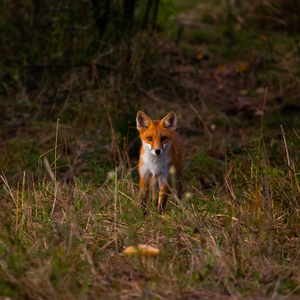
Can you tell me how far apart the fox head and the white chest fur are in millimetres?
65

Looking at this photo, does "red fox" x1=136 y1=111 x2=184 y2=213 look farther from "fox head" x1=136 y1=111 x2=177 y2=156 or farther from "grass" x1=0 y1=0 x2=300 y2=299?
"grass" x1=0 y1=0 x2=300 y2=299

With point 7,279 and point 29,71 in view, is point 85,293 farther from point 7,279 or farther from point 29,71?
point 29,71

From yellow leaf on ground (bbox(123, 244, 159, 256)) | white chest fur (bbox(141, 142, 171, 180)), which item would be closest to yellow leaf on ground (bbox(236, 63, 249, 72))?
white chest fur (bbox(141, 142, 171, 180))

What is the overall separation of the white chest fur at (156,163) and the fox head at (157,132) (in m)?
0.06

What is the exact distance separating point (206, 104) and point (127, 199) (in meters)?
4.12

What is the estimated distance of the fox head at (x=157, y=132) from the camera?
438cm

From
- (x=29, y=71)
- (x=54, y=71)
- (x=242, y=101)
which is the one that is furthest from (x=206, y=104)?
(x=29, y=71)

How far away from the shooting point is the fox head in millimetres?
4379

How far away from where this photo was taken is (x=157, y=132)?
4.46m

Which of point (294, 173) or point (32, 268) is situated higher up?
point (294, 173)

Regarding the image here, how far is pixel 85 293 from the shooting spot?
2.71 meters

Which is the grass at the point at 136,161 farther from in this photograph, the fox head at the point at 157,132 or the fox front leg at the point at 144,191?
the fox head at the point at 157,132

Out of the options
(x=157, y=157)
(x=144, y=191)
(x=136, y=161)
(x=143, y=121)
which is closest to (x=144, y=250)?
(x=144, y=191)

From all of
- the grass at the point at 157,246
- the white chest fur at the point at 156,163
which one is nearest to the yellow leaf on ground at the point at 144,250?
the grass at the point at 157,246
